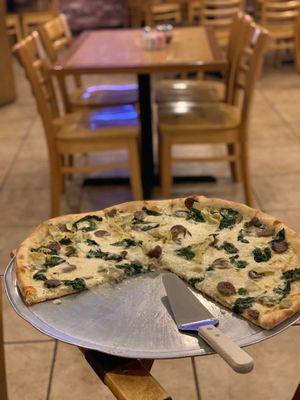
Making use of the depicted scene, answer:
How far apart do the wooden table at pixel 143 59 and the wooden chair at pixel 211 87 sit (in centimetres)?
16

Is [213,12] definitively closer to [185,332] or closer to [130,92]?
[130,92]

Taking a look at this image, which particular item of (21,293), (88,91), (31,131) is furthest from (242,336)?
(31,131)

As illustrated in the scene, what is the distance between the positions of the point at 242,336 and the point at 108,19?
335 inches

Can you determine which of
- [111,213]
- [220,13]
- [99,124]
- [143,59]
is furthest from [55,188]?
[220,13]

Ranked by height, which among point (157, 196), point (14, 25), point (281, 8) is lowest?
point (157, 196)

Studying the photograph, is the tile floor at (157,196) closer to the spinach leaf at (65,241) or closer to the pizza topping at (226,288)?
the spinach leaf at (65,241)

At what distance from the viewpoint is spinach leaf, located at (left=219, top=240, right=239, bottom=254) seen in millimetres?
1179

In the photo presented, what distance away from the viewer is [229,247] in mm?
1191

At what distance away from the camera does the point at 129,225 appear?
129 cm

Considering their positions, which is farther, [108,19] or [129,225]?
[108,19]

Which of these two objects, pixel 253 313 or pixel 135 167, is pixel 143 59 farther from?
pixel 253 313

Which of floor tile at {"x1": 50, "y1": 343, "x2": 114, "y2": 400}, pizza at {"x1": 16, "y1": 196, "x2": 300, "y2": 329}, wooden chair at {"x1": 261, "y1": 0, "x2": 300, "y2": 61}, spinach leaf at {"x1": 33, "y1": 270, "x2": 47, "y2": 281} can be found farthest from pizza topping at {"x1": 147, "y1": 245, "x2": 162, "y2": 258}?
wooden chair at {"x1": 261, "y1": 0, "x2": 300, "y2": 61}

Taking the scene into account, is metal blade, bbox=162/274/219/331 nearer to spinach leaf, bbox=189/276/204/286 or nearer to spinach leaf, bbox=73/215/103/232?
spinach leaf, bbox=189/276/204/286

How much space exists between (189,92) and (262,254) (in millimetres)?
2488
